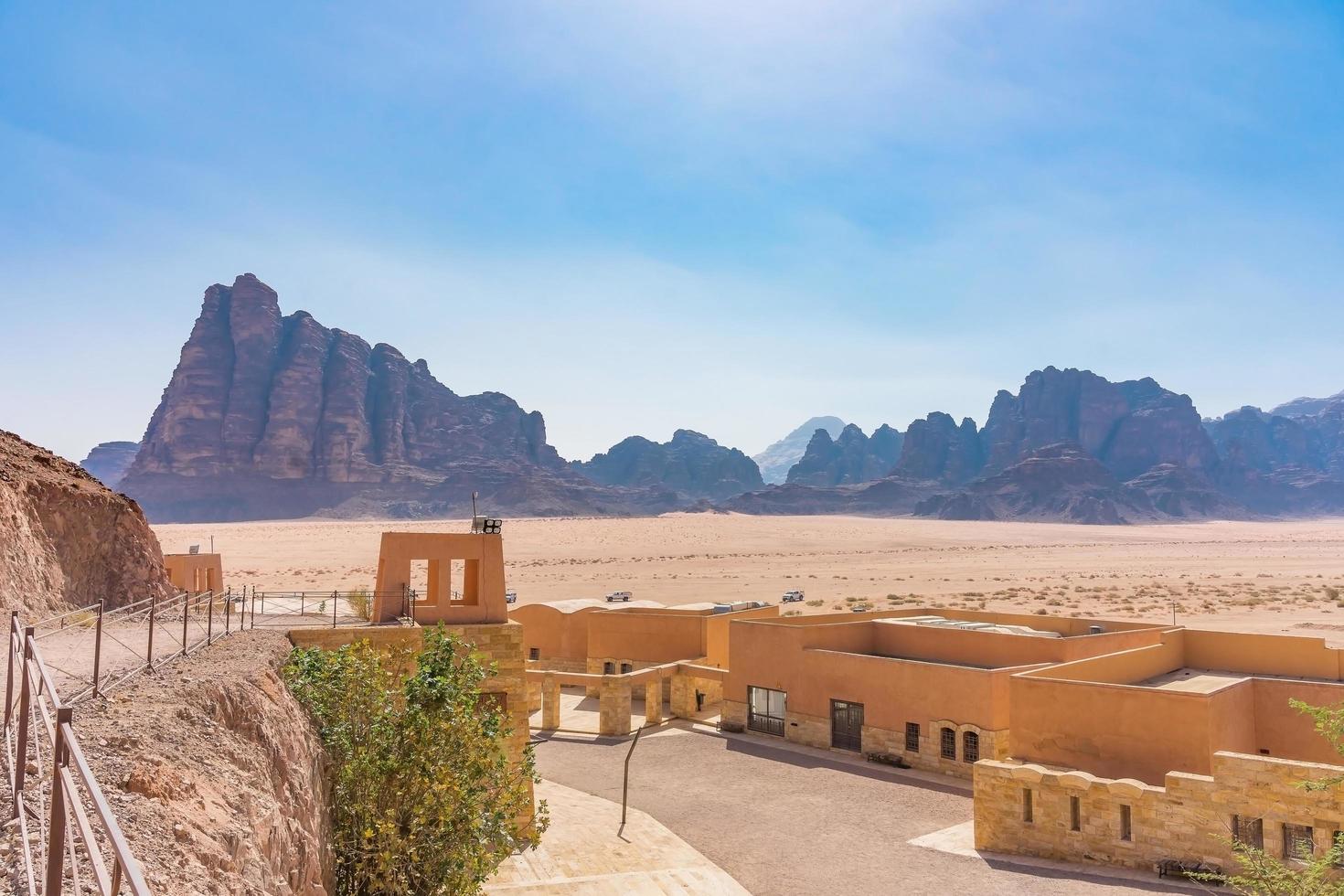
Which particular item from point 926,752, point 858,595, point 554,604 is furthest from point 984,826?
point 858,595

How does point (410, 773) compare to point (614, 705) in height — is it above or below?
above

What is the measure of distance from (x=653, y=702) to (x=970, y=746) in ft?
37.1

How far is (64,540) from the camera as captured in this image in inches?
794

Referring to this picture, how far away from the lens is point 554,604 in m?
41.1

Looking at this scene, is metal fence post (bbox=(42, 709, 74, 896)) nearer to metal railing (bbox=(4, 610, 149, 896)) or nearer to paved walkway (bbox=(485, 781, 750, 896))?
metal railing (bbox=(4, 610, 149, 896))

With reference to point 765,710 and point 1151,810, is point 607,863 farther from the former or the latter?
point 765,710

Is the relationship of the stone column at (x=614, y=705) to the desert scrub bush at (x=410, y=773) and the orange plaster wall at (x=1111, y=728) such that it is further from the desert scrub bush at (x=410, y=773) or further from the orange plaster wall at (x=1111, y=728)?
the desert scrub bush at (x=410, y=773)

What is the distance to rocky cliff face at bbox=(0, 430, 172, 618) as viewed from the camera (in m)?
17.7

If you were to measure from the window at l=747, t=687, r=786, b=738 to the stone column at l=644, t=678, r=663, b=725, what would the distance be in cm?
341

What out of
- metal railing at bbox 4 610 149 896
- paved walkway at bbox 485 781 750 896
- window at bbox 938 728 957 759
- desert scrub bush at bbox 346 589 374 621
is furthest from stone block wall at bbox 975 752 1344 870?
metal railing at bbox 4 610 149 896

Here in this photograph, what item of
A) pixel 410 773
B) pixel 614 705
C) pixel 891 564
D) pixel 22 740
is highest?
pixel 22 740

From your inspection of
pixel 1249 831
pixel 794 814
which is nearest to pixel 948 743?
pixel 794 814

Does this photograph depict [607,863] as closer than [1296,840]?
No

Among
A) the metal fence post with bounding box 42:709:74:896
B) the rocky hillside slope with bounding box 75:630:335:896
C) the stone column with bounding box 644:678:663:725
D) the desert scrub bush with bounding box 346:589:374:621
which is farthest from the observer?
the stone column with bounding box 644:678:663:725
